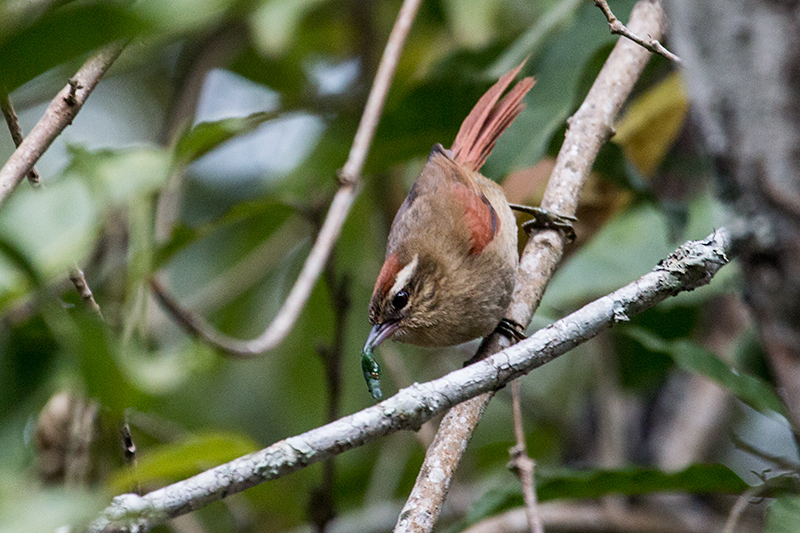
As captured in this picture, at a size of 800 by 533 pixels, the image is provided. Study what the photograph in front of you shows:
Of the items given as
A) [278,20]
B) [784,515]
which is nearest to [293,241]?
[278,20]

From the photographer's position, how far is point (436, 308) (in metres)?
3.34

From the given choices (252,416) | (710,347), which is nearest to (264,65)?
(252,416)

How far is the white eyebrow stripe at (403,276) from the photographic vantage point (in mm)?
3269

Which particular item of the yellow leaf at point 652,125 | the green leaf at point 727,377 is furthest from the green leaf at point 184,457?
the yellow leaf at point 652,125

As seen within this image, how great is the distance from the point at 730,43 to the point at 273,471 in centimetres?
109

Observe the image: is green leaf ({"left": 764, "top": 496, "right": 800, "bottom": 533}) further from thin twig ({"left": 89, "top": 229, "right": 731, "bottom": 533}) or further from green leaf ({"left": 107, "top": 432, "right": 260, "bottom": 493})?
green leaf ({"left": 107, "top": 432, "right": 260, "bottom": 493})

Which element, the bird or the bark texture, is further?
the bird

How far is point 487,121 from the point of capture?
3850 mm

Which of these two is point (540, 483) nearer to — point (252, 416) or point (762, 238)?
point (762, 238)

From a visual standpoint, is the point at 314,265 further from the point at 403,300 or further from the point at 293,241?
the point at 293,241

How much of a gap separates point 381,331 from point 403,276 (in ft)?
0.83

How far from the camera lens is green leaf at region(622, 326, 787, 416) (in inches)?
122

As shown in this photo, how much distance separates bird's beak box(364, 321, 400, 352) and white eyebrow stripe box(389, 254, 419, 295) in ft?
0.46

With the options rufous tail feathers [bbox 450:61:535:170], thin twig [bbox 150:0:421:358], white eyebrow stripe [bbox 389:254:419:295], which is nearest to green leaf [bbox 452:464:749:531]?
white eyebrow stripe [bbox 389:254:419:295]
